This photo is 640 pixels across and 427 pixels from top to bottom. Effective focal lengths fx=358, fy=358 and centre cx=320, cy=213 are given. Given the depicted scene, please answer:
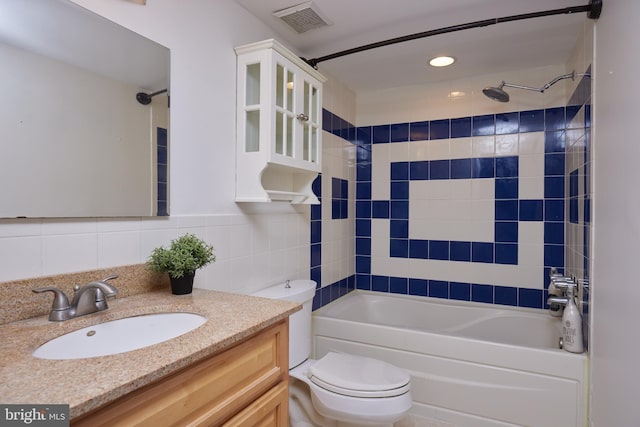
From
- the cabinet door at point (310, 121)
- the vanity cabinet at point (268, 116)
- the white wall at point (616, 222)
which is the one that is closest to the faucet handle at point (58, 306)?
the vanity cabinet at point (268, 116)

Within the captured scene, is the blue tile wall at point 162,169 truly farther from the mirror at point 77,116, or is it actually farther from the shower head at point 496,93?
the shower head at point 496,93

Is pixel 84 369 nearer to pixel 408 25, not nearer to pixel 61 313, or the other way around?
pixel 61 313

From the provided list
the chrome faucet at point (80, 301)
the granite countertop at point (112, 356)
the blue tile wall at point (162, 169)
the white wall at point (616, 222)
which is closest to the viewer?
the granite countertop at point (112, 356)

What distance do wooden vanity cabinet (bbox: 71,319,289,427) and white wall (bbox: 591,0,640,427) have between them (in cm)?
116

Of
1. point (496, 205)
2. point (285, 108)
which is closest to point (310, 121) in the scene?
point (285, 108)

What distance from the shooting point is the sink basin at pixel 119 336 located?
89 cm

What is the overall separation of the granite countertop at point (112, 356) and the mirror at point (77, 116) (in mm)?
329

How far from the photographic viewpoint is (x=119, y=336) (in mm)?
1037

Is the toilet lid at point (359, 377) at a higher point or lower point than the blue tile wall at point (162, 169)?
lower

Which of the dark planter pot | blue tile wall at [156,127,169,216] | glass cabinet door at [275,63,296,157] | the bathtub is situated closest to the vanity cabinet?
glass cabinet door at [275,63,296,157]

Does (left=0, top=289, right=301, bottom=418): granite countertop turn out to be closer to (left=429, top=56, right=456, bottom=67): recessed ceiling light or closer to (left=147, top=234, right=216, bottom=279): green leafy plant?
(left=147, top=234, right=216, bottom=279): green leafy plant

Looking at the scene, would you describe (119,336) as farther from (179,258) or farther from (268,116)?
(268,116)

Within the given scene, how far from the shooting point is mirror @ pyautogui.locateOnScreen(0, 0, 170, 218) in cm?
97

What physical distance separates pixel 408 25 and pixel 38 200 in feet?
6.22
